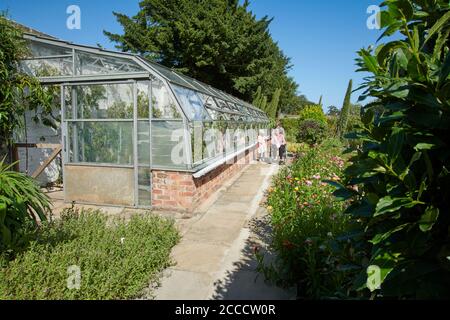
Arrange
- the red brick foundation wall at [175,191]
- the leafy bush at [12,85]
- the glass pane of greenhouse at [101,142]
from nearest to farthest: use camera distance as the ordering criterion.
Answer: the leafy bush at [12,85] → the red brick foundation wall at [175,191] → the glass pane of greenhouse at [101,142]

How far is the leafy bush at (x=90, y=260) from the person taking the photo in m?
2.82

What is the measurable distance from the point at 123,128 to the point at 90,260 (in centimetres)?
365

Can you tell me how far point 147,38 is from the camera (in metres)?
20.8

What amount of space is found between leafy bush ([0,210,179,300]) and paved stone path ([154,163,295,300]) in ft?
0.90

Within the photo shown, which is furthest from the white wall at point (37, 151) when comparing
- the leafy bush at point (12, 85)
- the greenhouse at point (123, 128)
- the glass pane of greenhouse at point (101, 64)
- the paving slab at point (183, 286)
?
the paving slab at point (183, 286)

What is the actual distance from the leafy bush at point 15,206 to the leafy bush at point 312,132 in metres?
13.6

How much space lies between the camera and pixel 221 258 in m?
4.10

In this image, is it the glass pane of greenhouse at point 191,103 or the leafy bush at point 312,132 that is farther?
the leafy bush at point 312,132

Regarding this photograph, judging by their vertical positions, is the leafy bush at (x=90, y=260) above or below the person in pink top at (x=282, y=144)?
below

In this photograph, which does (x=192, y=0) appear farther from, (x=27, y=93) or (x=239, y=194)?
(x=239, y=194)

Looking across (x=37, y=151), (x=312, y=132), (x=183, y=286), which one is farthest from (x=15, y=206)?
(x=312, y=132)

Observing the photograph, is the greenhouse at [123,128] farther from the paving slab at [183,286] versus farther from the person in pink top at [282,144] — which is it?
the person in pink top at [282,144]

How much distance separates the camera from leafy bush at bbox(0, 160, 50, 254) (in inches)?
131

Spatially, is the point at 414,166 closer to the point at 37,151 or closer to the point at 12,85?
the point at 12,85
